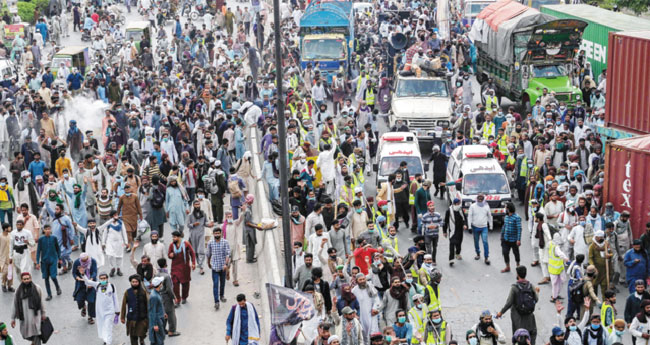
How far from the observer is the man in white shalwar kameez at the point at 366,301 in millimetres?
14742

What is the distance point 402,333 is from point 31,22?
3870cm

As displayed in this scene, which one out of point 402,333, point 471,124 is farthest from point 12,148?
point 402,333

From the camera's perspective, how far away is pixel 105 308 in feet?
50.1

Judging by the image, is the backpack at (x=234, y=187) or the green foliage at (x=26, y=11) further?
the green foliage at (x=26, y=11)

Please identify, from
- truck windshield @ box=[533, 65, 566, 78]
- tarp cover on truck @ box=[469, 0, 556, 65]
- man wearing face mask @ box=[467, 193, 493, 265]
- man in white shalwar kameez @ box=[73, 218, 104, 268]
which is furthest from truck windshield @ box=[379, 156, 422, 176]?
tarp cover on truck @ box=[469, 0, 556, 65]

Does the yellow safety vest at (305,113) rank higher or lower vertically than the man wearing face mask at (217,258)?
higher

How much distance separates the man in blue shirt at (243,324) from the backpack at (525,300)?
3403mm

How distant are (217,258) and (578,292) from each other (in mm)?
5202

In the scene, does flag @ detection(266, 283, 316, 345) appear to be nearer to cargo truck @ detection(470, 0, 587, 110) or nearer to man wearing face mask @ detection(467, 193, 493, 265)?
man wearing face mask @ detection(467, 193, 493, 265)

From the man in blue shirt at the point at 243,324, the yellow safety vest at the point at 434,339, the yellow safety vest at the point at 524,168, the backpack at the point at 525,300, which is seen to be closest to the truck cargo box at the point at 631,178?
the yellow safety vest at the point at 524,168

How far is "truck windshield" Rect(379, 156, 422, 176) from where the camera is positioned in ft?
70.7

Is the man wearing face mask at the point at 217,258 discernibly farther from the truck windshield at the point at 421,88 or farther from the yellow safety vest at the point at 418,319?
the truck windshield at the point at 421,88

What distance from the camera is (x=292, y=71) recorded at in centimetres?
3194

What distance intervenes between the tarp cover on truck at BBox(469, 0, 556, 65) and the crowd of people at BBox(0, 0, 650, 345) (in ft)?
5.44
